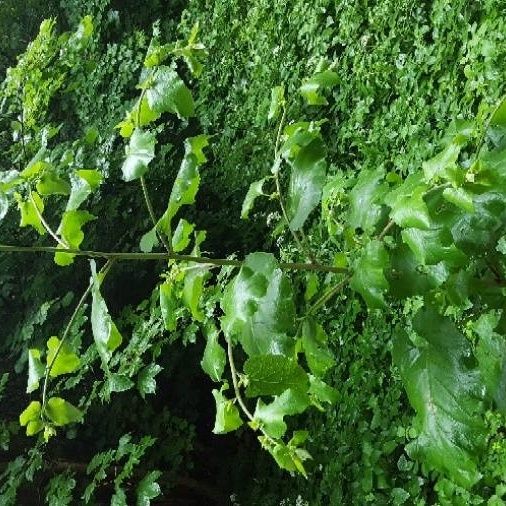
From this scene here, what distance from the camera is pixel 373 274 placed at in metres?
0.84

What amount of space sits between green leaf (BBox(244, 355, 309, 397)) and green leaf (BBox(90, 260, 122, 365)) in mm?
213

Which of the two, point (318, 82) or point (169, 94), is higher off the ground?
point (169, 94)

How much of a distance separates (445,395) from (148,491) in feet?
5.20

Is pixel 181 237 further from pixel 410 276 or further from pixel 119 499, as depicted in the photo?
pixel 119 499

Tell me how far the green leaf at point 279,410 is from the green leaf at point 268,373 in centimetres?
5

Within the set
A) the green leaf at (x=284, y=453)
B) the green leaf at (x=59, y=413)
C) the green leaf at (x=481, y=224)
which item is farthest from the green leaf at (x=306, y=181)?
the green leaf at (x=59, y=413)

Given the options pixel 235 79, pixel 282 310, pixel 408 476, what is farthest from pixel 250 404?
pixel 282 310

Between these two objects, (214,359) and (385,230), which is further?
(214,359)

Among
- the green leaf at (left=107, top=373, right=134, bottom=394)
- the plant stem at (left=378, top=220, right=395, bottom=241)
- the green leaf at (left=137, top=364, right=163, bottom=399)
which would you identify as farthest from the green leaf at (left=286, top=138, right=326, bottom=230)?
Result: the green leaf at (left=137, top=364, right=163, bottom=399)

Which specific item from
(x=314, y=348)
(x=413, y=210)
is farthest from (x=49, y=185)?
(x=413, y=210)

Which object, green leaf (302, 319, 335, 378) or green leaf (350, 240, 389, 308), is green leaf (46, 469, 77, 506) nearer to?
green leaf (302, 319, 335, 378)

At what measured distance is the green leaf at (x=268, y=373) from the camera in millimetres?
804

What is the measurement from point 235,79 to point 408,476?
2205 mm

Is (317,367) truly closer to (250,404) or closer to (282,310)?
(282,310)
